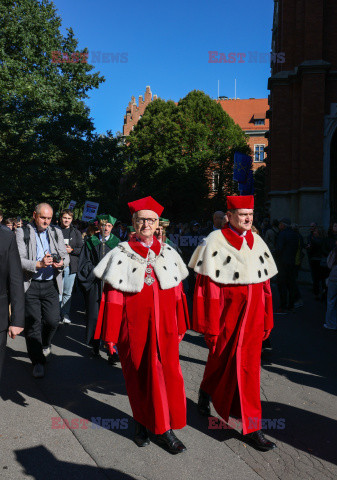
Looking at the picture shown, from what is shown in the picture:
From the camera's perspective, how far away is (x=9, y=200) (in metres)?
21.4

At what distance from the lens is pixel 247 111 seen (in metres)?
65.1

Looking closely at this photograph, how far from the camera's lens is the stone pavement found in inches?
126

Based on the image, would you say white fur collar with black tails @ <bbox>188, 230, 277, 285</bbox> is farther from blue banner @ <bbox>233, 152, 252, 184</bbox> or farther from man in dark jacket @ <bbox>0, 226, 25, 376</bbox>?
blue banner @ <bbox>233, 152, 252, 184</bbox>

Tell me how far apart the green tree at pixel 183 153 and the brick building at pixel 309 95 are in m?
17.7

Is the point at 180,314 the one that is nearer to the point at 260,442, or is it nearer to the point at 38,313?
the point at 260,442

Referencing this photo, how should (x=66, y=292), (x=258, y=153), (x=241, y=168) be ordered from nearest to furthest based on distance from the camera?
(x=66, y=292)
(x=241, y=168)
(x=258, y=153)

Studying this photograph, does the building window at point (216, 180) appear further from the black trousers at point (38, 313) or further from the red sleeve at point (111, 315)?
the red sleeve at point (111, 315)

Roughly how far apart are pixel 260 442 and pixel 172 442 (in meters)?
0.69

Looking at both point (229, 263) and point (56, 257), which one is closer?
point (229, 263)

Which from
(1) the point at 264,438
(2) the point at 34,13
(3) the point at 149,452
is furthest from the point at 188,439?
(2) the point at 34,13

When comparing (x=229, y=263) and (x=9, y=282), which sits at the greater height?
(x=229, y=263)

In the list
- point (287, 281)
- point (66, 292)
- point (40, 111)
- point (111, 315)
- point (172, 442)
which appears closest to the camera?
point (172, 442)

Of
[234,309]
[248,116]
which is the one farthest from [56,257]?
[248,116]

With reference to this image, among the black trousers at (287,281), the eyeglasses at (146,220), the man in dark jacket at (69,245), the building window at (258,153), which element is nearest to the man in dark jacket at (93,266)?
the man in dark jacket at (69,245)
